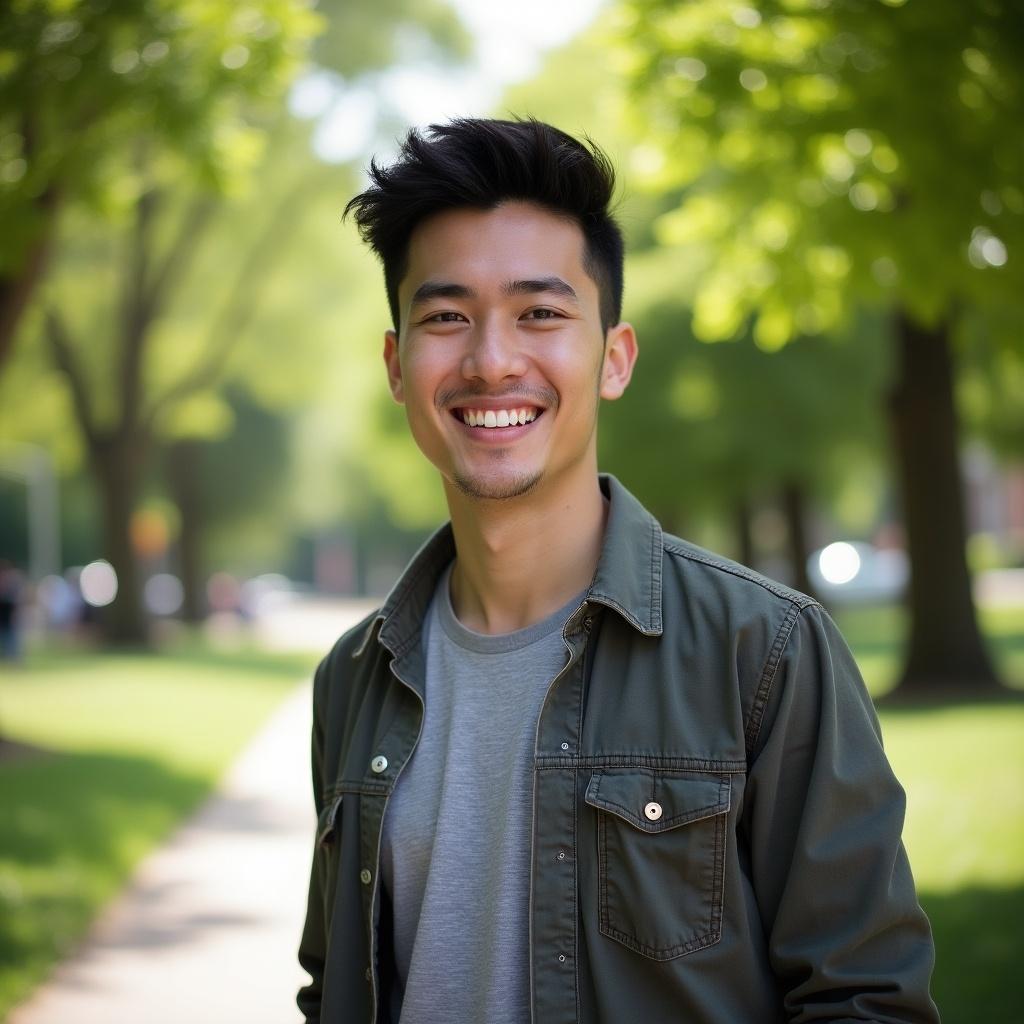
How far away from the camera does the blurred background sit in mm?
6777

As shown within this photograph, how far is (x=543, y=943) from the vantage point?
2275 mm

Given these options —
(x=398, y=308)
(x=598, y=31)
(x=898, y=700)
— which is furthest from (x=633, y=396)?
(x=398, y=308)

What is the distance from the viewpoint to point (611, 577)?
2.48 meters

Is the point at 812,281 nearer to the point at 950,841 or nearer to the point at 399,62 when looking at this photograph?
the point at 950,841

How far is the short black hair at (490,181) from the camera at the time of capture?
8.37 feet

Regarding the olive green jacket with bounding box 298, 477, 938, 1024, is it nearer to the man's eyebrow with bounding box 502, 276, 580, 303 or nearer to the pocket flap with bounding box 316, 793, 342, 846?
the pocket flap with bounding box 316, 793, 342, 846

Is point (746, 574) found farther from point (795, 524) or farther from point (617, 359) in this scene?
point (795, 524)

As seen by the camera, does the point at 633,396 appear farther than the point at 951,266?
Yes

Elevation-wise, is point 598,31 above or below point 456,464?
above

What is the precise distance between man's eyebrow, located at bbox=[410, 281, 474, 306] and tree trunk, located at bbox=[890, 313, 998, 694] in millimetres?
12147

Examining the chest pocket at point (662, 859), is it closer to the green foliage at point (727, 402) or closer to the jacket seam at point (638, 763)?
the jacket seam at point (638, 763)

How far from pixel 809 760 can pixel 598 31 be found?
21.9 feet

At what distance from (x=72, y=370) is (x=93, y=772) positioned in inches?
675

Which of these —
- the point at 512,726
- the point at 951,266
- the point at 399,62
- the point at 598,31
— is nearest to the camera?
the point at 512,726
